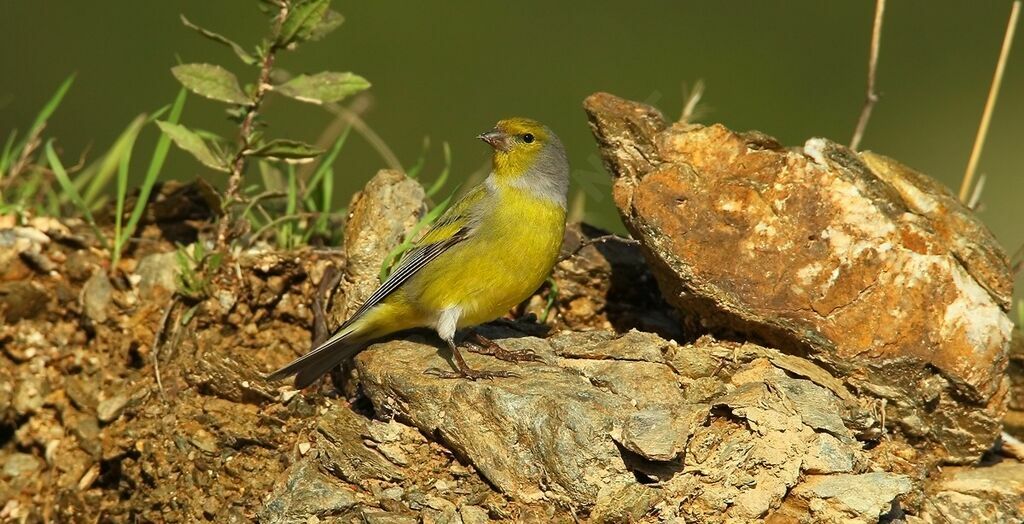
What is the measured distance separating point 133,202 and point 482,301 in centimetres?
179

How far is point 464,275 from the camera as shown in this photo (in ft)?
17.0

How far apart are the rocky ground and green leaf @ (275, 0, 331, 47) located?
2.26 feet

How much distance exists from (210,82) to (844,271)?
272 cm

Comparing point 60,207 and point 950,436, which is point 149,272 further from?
point 950,436

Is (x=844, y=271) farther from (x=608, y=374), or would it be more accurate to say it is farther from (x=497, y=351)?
(x=497, y=351)

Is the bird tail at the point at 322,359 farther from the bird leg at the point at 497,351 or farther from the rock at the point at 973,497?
the rock at the point at 973,497

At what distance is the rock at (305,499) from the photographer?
13.8 feet

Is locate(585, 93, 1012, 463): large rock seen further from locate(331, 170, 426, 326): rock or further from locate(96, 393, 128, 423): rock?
locate(96, 393, 128, 423): rock

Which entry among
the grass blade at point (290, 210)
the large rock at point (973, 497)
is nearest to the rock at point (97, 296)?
the grass blade at point (290, 210)

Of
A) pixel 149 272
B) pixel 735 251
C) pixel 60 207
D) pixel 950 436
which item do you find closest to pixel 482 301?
pixel 735 251

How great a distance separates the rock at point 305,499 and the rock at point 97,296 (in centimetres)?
145

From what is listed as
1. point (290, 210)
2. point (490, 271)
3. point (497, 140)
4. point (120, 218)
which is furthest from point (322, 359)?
point (497, 140)

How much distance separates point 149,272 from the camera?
17.8 feet

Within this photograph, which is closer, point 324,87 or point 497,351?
point 497,351
